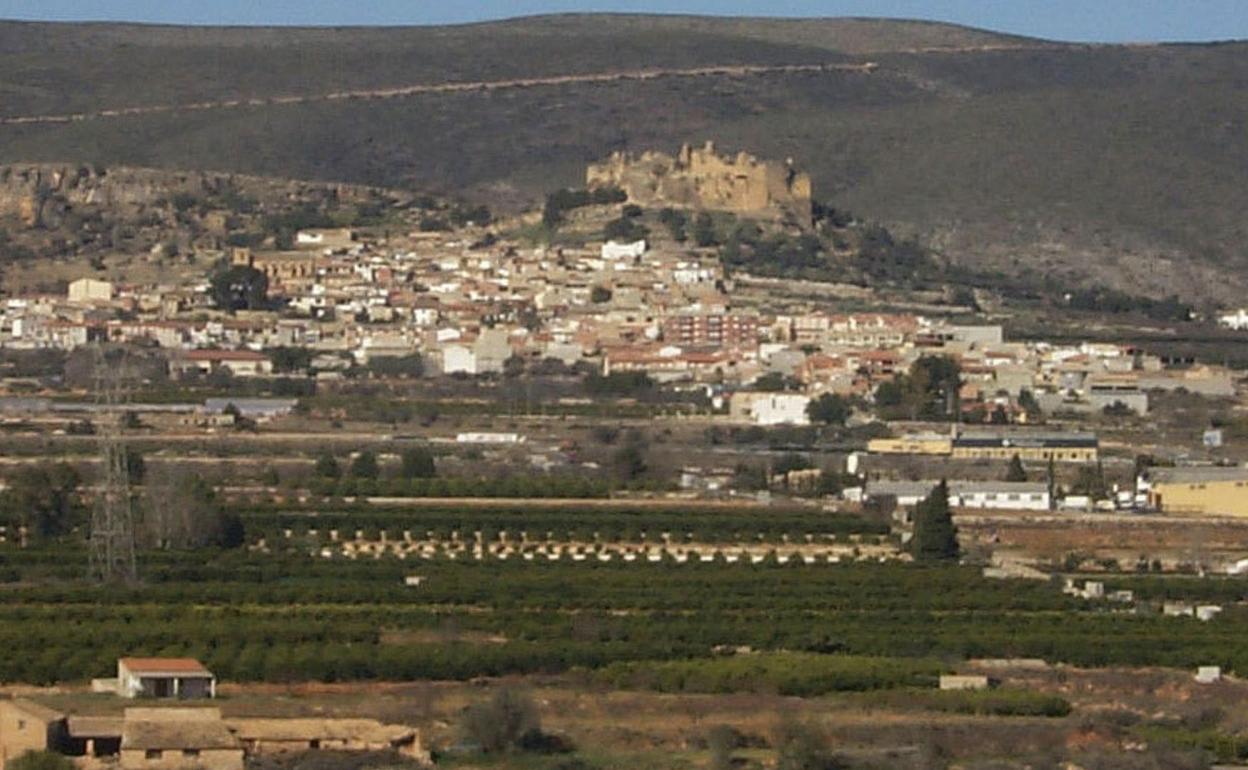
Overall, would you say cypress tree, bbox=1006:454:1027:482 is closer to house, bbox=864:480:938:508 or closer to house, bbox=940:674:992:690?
house, bbox=864:480:938:508

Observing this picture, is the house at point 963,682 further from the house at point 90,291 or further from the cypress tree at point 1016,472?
the house at point 90,291

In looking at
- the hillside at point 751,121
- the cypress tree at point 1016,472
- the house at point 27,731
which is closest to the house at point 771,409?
the cypress tree at point 1016,472

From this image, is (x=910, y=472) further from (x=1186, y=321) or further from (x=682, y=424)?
(x=1186, y=321)

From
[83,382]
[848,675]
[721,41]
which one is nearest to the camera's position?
[848,675]

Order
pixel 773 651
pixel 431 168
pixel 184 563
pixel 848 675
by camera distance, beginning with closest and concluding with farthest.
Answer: pixel 848 675 → pixel 773 651 → pixel 184 563 → pixel 431 168

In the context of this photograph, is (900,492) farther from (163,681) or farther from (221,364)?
(221,364)

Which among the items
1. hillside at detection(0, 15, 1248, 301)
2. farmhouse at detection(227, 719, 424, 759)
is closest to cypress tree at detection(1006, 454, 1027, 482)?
farmhouse at detection(227, 719, 424, 759)

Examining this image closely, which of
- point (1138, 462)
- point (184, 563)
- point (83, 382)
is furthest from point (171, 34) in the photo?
point (184, 563)
